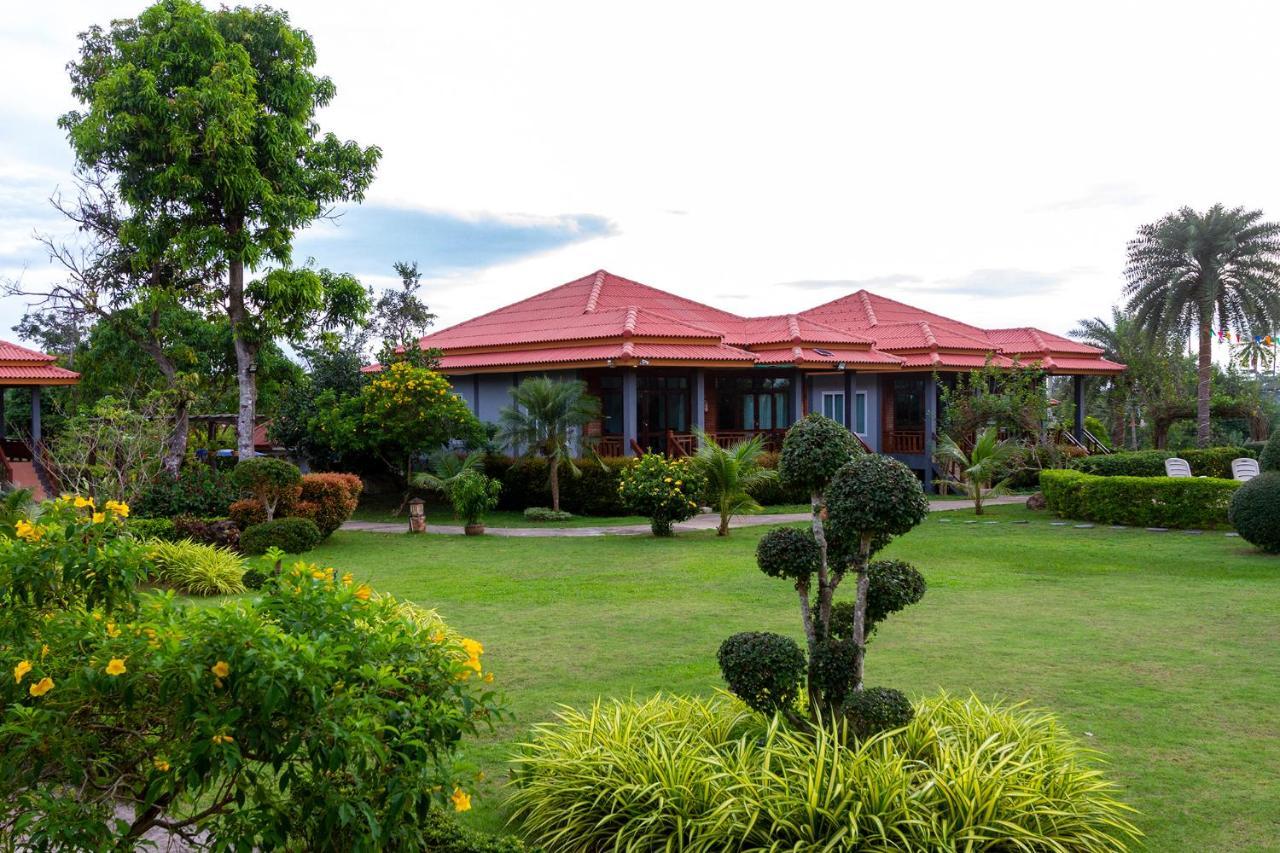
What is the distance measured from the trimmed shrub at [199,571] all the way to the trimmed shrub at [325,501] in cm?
364

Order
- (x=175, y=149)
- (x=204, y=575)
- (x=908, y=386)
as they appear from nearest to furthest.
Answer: (x=204, y=575)
(x=175, y=149)
(x=908, y=386)

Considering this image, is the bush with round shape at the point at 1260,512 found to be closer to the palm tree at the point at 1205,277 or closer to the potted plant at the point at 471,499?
the potted plant at the point at 471,499

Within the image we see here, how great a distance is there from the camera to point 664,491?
18094mm

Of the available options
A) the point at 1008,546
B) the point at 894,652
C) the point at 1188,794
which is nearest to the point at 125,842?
the point at 1188,794

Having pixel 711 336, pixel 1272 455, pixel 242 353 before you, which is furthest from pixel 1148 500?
pixel 242 353

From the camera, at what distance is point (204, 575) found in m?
12.5

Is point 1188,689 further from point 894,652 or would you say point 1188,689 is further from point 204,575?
point 204,575

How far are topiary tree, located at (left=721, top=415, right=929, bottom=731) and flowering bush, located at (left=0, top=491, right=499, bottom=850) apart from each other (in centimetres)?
241

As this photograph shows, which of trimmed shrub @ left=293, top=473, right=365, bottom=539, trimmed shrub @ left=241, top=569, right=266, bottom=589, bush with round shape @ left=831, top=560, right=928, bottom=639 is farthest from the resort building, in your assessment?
bush with round shape @ left=831, top=560, right=928, bottom=639

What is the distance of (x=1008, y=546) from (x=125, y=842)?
49.6 ft

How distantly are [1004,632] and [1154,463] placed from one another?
15867mm

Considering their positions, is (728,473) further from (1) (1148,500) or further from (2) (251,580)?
(2) (251,580)

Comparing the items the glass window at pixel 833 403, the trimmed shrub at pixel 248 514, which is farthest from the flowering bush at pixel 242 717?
the glass window at pixel 833 403

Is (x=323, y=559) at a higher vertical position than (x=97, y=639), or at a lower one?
lower
